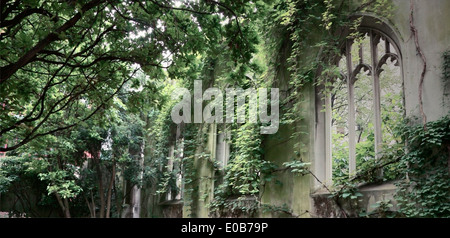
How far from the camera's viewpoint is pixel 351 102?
610 centimetres

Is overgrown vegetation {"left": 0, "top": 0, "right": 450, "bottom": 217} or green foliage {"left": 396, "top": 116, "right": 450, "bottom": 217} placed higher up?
overgrown vegetation {"left": 0, "top": 0, "right": 450, "bottom": 217}

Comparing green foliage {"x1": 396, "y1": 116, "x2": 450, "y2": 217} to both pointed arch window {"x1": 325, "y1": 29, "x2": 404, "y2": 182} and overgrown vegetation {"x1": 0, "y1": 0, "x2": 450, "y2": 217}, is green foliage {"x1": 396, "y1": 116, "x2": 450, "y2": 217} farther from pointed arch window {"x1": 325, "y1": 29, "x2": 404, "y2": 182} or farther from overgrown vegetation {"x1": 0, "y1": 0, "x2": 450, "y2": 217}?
pointed arch window {"x1": 325, "y1": 29, "x2": 404, "y2": 182}

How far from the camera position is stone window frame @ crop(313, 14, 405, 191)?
5.55m

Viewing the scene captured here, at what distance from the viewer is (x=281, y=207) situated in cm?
714

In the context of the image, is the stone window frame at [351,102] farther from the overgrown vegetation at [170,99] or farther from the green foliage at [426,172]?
the green foliage at [426,172]

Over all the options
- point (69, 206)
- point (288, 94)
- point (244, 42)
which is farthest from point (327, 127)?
point (69, 206)

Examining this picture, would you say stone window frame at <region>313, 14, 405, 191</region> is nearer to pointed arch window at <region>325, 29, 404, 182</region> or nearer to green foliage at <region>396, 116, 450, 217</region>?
pointed arch window at <region>325, 29, 404, 182</region>

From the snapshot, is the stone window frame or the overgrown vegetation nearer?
the overgrown vegetation

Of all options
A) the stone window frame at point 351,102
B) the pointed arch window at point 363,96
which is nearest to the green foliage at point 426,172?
the pointed arch window at point 363,96

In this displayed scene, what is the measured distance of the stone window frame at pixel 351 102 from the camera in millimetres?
5547

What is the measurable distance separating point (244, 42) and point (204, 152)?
6194 mm

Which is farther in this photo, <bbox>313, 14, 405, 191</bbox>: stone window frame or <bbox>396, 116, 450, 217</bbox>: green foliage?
<bbox>313, 14, 405, 191</bbox>: stone window frame

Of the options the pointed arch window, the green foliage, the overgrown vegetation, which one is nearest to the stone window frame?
the pointed arch window

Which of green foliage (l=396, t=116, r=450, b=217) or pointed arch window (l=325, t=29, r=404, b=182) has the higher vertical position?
pointed arch window (l=325, t=29, r=404, b=182)
